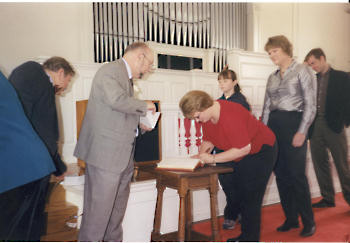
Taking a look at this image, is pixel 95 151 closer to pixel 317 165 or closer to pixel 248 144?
pixel 248 144

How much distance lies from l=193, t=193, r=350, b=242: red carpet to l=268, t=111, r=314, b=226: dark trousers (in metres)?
0.16

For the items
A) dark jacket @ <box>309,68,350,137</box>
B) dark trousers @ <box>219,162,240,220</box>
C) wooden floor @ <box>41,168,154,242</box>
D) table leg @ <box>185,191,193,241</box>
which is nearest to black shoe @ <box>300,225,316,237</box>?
dark trousers @ <box>219,162,240,220</box>

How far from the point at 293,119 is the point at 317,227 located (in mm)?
976

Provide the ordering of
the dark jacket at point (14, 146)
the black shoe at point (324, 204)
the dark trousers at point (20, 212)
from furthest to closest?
the black shoe at point (324, 204), the dark trousers at point (20, 212), the dark jacket at point (14, 146)

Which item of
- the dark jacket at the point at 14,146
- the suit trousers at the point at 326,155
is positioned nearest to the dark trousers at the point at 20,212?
the dark jacket at the point at 14,146

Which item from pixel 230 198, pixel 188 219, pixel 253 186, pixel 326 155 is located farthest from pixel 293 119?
pixel 326 155

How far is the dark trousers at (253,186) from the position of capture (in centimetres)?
179

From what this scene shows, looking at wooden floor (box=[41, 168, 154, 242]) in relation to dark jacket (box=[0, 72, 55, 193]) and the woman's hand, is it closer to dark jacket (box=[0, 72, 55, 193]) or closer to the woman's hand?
the woman's hand

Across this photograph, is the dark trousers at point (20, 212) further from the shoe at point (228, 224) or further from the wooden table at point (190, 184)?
the shoe at point (228, 224)

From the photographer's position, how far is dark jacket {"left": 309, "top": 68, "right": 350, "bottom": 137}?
2865 millimetres

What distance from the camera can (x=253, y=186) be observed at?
5.86 ft

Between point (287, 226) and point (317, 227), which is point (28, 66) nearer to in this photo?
point (287, 226)

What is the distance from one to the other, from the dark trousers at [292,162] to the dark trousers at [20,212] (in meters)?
1.66

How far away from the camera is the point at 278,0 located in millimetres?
6289
